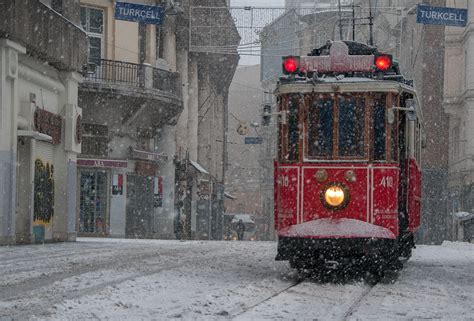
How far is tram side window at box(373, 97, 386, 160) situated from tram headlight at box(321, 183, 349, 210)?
638 mm

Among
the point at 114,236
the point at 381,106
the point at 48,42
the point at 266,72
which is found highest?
the point at 266,72

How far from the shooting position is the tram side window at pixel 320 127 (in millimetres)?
13523

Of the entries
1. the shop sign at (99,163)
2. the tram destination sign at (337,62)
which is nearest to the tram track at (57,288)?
the tram destination sign at (337,62)

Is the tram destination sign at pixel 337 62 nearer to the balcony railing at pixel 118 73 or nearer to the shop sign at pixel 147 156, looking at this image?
the balcony railing at pixel 118 73

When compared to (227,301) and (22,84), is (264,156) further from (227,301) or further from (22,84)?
(227,301)

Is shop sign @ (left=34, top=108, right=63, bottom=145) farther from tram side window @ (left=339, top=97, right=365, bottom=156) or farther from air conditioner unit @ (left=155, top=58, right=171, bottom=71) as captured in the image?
tram side window @ (left=339, top=97, right=365, bottom=156)

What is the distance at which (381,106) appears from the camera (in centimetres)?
1362

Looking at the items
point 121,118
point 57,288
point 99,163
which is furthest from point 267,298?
point 121,118

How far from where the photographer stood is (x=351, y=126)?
1355cm

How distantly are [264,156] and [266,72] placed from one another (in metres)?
9.29

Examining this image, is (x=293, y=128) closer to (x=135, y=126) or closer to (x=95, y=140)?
(x=95, y=140)

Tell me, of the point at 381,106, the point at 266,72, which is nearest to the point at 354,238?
the point at 381,106

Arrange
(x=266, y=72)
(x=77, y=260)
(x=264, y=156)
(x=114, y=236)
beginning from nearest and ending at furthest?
(x=77, y=260), (x=114, y=236), (x=266, y=72), (x=264, y=156)

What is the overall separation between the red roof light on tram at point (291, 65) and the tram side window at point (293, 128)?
0.45 m
